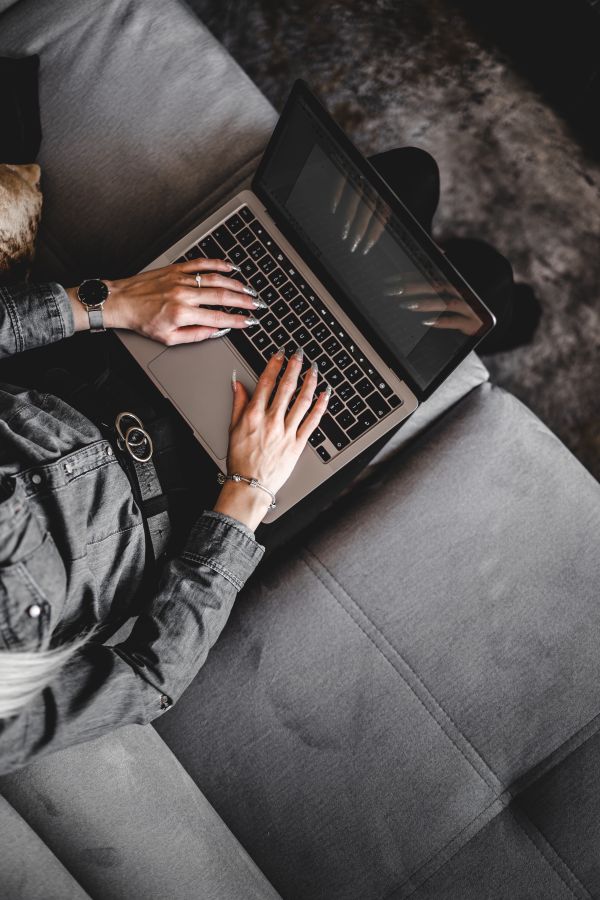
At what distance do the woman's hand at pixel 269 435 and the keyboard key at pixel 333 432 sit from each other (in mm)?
17

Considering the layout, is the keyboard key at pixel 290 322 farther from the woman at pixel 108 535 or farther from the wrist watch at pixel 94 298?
the wrist watch at pixel 94 298

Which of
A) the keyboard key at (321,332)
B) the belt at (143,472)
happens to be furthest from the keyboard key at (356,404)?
the belt at (143,472)

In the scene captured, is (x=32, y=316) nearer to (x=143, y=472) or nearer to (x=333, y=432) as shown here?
(x=143, y=472)

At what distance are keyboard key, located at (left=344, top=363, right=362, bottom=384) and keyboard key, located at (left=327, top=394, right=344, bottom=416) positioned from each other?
4cm

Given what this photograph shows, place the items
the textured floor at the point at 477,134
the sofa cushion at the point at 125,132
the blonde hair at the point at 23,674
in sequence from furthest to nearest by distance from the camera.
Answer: the textured floor at the point at 477,134
the sofa cushion at the point at 125,132
the blonde hair at the point at 23,674

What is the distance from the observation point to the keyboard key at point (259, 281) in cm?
102

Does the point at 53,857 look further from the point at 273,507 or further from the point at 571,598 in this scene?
the point at 571,598

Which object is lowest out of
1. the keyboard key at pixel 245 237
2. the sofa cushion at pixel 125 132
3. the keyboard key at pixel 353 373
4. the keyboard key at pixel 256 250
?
the keyboard key at pixel 353 373

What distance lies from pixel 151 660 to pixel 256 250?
646 millimetres

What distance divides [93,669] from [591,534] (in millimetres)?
807

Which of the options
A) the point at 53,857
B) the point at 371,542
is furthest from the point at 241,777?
the point at 371,542

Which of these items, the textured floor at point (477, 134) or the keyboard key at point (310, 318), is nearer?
the keyboard key at point (310, 318)

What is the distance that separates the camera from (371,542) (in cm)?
108

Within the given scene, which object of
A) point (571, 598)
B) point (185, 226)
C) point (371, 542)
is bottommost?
point (571, 598)
